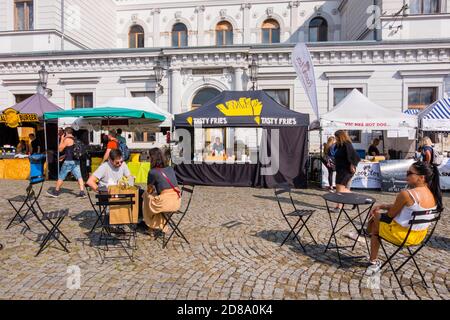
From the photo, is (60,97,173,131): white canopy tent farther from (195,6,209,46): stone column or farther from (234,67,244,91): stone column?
(195,6,209,46): stone column

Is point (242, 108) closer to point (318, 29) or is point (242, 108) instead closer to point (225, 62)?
point (225, 62)

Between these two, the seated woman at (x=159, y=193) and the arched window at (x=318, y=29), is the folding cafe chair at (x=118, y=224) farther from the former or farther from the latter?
the arched window at (x=318, y=29)

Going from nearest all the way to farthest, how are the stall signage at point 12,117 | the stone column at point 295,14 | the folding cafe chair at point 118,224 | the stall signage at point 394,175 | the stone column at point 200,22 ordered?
the folding cafe chair at point 118,224, the stall signage at point 394,175, the stall signage at point 12,117, the stone column at point 295,14, the stone column at point 200,22

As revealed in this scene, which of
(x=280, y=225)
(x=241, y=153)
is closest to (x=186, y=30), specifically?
(x=241, y=153)

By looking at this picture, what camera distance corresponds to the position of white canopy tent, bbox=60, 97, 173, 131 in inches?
492

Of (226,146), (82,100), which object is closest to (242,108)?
(226,146)

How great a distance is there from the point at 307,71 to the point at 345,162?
4171 mm

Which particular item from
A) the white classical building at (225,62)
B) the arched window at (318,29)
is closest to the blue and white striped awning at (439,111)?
the white classical building at (225,62)

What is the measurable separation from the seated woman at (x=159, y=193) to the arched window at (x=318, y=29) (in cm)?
2110

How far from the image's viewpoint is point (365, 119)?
10.5 meters

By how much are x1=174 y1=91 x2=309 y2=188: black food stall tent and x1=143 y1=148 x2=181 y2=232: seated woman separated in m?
5.46

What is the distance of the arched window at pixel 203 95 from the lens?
1653 cm
